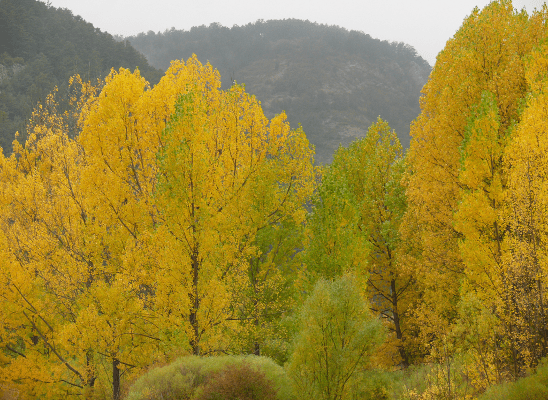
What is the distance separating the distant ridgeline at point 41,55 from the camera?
46938mm

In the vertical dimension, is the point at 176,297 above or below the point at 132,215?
below

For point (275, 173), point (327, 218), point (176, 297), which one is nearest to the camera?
point (176, 297)

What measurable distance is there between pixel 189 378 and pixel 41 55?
6434 cm

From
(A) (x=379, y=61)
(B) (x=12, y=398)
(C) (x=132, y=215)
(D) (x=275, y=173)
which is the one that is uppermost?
(A) (x=379, y=61)

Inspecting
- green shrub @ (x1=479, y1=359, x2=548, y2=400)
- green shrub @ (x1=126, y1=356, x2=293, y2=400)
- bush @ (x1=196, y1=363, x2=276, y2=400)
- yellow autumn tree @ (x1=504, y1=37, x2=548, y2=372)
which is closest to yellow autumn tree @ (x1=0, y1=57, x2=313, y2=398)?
green shrub @ (x1=126, y1=356, x2=293, y2=400)

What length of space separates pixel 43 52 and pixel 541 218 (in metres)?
71.2

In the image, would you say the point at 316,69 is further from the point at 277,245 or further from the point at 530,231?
the point at 530,231

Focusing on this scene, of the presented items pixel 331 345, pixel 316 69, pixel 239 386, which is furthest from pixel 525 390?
pixel 316 69

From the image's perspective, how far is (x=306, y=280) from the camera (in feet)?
38.4

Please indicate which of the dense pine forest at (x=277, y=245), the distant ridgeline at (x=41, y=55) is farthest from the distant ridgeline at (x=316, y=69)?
the dense pine forest at (x=277, y=245)

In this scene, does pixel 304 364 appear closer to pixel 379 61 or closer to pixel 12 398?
pixel 12 398

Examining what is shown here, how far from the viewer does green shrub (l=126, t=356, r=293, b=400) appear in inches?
356

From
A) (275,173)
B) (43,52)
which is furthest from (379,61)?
(275,173)

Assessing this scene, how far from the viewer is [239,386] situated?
29.9ft
